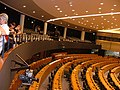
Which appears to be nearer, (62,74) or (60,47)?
(62,74)

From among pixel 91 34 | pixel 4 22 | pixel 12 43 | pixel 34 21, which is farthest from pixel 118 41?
pixel 4 22

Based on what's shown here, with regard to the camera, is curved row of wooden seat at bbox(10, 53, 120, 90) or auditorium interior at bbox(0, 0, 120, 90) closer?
auditorium interior at bbox(0, 0, 120, 90)

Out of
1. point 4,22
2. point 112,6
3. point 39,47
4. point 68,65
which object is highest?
point 112,6

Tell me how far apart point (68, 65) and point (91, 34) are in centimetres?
2048

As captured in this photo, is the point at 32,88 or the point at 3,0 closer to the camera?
the point at 32,88

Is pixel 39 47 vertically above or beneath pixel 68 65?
above

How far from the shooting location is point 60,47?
1631cm

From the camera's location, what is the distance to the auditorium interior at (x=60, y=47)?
231 inches

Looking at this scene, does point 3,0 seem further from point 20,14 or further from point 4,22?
point 4,22

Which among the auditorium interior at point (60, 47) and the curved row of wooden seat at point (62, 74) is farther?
the curved row of wooden seat at point (62, 74)

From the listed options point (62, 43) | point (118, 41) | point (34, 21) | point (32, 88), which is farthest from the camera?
point (118, 41)

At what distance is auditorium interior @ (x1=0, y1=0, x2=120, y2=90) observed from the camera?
19.2ft

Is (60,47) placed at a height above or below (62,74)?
above

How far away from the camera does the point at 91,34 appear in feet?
106
